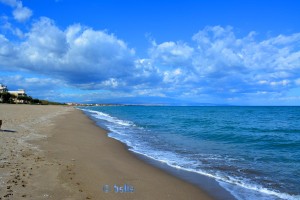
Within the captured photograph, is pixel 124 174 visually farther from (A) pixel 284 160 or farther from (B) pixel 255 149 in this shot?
(B) pixel 255 149

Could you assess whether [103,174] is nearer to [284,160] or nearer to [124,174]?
[124,174]

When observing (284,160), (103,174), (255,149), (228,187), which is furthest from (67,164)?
(255,149)

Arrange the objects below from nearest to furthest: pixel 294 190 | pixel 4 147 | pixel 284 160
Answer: pixel 294 190 → pixel 4 147 → pixel 284 160

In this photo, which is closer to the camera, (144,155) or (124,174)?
(124,174)

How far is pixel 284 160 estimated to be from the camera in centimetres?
1482

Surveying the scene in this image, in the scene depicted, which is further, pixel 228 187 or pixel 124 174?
pixel 124 174

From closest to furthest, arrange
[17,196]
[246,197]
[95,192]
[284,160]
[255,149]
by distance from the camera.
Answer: [17,196] < [95,192] < [246,197] < [284,160] < [255,149]

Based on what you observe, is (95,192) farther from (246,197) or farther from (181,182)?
(246,197)

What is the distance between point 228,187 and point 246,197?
101 centimetres

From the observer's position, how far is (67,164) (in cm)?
1101

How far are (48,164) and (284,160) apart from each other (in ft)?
39.8

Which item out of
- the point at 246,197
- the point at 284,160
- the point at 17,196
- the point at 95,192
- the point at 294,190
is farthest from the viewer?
the point at 284,160

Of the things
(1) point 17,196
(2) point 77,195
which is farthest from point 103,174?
(1) point 17,196

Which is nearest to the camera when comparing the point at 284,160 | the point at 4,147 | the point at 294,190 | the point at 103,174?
the point at 294,190
